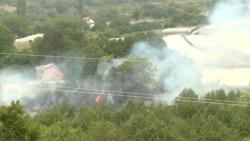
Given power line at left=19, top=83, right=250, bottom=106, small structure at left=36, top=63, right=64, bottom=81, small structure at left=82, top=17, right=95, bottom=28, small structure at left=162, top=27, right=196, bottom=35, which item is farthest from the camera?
small structure at left=82, top=17, right=95, bottom=28

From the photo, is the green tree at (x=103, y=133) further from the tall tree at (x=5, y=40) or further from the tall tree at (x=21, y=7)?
the tall tree at (x=21, y=7)

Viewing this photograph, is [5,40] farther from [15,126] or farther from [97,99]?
[15,126]

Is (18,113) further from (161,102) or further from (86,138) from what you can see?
(161,102)

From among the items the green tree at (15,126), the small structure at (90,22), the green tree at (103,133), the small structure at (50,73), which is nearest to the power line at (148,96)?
the small structure at (50,73)

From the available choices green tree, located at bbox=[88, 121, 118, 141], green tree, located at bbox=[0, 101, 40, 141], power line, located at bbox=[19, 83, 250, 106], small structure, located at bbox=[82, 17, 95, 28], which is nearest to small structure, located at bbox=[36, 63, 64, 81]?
power line, located at bbox=[19, 83, 250, 106]

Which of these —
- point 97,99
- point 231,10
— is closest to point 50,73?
point 97,99

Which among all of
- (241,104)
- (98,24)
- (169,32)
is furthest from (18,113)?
(98,24)

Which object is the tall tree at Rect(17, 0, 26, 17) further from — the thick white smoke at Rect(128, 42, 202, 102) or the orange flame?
the orange flame

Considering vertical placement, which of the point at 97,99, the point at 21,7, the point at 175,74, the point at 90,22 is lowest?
the point at 97,99
